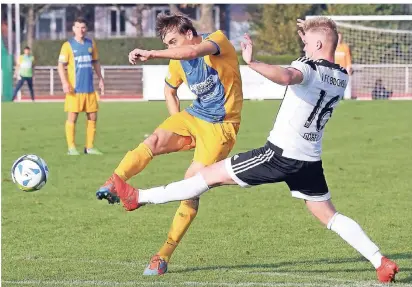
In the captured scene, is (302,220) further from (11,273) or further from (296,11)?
(296,11)

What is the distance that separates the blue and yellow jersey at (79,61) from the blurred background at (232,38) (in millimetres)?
8211

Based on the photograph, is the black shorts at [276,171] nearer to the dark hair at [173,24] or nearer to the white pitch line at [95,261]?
the dark hair at [173,24]

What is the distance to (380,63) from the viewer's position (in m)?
32.8

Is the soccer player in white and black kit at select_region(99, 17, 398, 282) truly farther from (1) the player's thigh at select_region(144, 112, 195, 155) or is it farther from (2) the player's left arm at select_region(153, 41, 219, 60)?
(1) the player's thigh at select_region(144, 112, 195, 155)

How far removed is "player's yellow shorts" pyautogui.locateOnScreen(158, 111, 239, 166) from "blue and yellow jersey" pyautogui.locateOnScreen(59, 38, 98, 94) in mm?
9920

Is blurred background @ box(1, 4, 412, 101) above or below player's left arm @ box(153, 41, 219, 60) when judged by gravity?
below

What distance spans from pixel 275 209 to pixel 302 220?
2.85ft

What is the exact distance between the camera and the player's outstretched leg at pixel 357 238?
727 centimetres

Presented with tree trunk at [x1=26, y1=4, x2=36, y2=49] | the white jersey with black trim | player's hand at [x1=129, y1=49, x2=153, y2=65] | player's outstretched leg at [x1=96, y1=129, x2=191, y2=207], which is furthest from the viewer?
tree trunk at [x1=26, y1=4, x2=36, y2=49]

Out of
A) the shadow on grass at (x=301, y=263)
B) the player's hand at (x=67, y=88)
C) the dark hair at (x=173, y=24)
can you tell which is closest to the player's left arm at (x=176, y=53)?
the dark hair at (x=173, y=24)

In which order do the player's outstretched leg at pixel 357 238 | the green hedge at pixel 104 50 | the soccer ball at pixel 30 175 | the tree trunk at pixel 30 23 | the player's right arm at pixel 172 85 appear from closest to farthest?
the player's outstretched leg at pixel 357 238 < the soccer ball at pixel 30 175 < the player's right arm at pixel 172 85 < the green hedge at pixel 104 50 < the tree trunk at pixel 30 23

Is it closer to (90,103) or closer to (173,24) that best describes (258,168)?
(173,24)

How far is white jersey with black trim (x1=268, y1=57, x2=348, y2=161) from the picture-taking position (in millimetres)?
7125

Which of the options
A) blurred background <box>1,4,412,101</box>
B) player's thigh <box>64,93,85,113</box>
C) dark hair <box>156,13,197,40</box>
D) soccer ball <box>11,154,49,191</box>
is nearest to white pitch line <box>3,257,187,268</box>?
soccer ball <box>11,154,49,191</box>
